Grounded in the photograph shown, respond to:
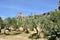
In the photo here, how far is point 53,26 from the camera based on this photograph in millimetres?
38125

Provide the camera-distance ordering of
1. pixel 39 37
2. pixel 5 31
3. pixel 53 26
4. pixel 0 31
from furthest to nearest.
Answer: pixel 5 31 → pixel 0 31 → pixel 39 37 → pixel 53 26

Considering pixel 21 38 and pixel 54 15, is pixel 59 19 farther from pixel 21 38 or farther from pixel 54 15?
pixel 21 38

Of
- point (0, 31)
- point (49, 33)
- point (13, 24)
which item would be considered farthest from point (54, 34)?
point (13, 24)

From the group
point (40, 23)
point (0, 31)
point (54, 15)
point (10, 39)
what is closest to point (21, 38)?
point (10, 39)

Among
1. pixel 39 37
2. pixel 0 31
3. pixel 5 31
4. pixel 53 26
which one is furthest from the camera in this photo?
pixel 5 31

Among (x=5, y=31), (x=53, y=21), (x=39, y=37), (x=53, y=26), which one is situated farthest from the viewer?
(x=5, y=31)

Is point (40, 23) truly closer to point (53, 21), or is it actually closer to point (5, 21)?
point (53, 21)

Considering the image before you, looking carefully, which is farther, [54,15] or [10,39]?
[10,39]

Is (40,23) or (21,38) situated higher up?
(40,23)

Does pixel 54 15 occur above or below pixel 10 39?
above

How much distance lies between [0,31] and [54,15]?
29.4 metres

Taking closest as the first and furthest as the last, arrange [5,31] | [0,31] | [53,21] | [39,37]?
1. [53,21]
2. [39,37]
3. [0,31]
4. [5,31]

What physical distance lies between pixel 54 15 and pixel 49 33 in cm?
547

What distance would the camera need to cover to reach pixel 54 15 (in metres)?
41.9
